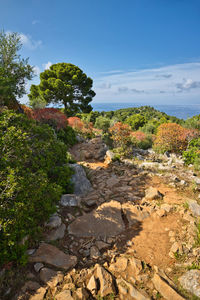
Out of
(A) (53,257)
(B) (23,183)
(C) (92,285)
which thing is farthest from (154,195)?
(B) (23,183)

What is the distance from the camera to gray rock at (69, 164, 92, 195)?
20.3 feet

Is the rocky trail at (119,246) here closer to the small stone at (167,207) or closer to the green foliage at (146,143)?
the small stone at (167,207)

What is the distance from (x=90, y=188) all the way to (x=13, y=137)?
3482 millimetres

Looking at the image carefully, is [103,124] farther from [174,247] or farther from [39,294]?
[39,294]

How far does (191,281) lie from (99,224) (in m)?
2.31

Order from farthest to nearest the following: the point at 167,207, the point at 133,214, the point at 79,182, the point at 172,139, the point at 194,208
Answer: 1. the point at 172,139
2. the point at 79,182
3. the point at 167,207
4. the point at 133,214
5. the point at 194,208

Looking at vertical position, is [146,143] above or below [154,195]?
above

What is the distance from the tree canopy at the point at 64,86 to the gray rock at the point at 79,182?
18686 millimetres

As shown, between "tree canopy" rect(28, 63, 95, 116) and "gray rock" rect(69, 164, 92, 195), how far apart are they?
→ 18686mm

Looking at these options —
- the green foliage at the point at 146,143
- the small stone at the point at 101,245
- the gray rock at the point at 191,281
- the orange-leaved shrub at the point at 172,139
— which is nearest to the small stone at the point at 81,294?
the small stone at the point at 101,245

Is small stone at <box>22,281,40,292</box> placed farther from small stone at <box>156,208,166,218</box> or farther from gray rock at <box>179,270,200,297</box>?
small stone at <box>156,208,166,218</box>

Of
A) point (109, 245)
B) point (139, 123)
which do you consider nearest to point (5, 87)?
point (109, 245)

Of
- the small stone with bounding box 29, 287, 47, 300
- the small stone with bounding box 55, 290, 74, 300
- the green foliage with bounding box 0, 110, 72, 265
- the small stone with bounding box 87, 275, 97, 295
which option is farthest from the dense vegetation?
the small stone with bounding box 87, 275, 97, 295

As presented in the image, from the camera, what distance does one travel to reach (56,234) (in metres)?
4.05
